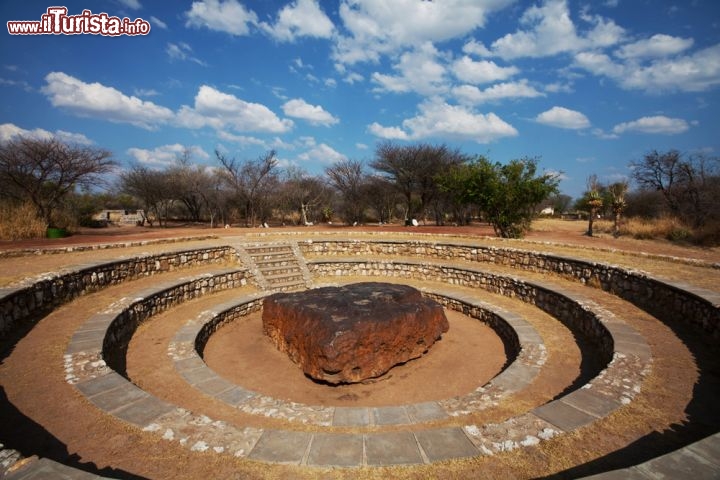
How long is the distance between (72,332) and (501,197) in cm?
1875

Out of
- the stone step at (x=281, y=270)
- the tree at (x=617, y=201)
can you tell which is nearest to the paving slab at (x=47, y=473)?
the stone step at (x=281, y=270)

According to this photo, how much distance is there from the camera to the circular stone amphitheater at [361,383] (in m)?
3.27

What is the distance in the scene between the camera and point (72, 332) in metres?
6.17

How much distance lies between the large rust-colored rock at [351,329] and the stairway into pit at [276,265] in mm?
3258

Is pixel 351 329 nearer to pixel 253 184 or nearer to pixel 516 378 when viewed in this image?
pixel 516 378

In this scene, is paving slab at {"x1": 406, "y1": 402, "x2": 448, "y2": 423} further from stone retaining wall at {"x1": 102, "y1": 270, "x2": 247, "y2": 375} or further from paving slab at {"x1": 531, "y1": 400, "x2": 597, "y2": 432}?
stone retaining wall at {"x1": 102, "y1": 270, "x2": 247, "y2": 375}

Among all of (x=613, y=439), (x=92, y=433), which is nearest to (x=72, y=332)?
(x=92, y=433)

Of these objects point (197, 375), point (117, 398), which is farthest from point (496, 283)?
point (117, 398)

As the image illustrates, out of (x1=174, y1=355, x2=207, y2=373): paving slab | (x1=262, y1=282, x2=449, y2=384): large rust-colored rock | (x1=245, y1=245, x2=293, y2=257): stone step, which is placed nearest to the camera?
(x1=174, y1=355, x2=207, y2=373): paving slab

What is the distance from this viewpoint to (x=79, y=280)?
28.0ft

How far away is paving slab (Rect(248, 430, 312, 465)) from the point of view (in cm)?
327

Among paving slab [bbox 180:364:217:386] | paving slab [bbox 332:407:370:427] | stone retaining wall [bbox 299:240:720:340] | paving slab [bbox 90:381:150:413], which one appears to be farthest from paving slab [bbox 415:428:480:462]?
stone retaining wall [bbox 299:240:720:340]

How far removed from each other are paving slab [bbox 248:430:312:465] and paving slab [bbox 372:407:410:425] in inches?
45.5

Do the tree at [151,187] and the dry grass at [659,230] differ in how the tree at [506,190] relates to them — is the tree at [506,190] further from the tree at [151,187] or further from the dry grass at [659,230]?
the tree at [151,187]
